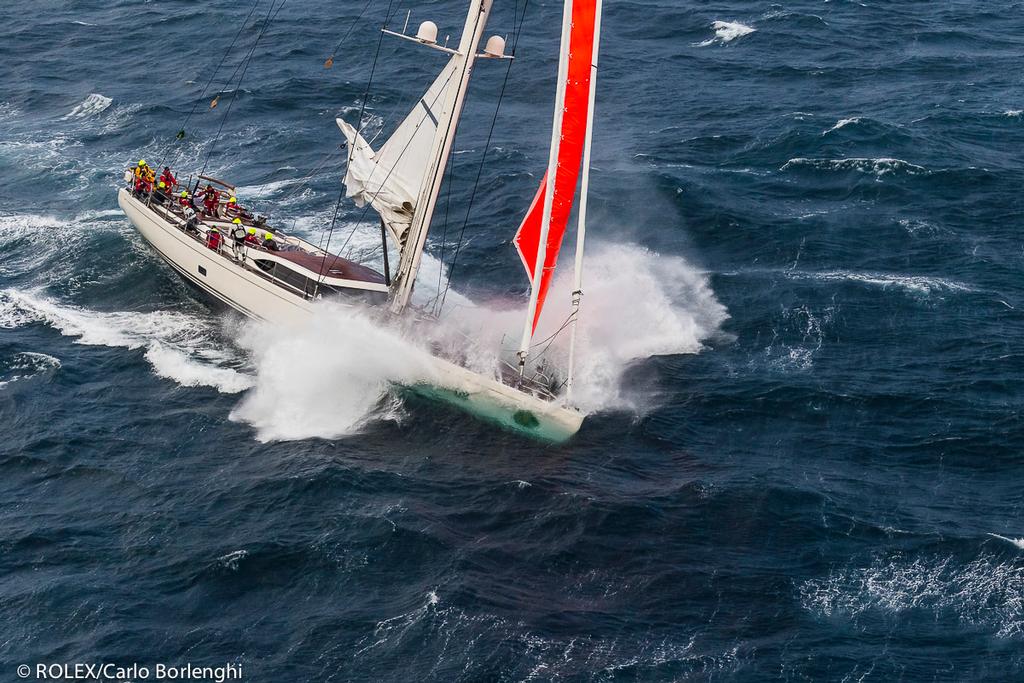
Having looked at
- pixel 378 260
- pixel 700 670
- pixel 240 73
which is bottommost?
pixel 700 670

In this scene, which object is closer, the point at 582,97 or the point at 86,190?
the point at 582,97

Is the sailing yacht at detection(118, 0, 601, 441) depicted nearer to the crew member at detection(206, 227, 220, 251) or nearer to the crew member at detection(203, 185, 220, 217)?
the crew member at detection(206, 227, 220, 251)

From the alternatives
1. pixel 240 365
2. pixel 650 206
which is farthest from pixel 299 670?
pixel 650 206

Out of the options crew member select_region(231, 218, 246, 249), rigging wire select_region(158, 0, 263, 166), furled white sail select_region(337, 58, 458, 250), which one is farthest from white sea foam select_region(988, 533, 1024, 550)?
rigging wire select_region(158, 0, 263, 166)

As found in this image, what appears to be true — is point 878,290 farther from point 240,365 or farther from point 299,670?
point 299,670

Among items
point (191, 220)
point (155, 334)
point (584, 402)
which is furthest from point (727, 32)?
point (155, 334)

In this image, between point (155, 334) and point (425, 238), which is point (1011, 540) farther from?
point (155, 334)
